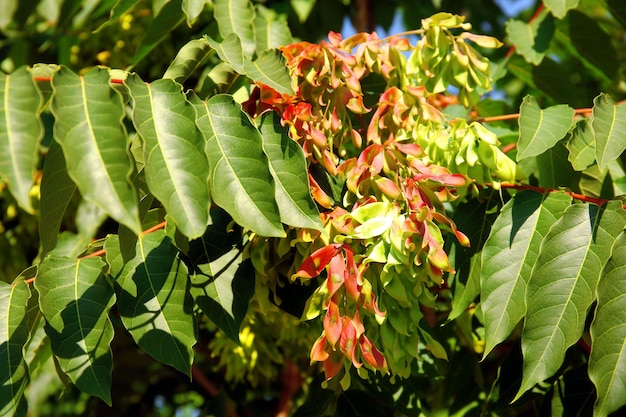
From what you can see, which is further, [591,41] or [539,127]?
[591,41]

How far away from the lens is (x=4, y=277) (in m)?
2.46

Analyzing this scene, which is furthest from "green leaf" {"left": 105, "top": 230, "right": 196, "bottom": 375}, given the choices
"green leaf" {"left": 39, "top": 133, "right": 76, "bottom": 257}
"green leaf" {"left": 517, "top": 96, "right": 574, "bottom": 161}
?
"green leaf" {"left": 517, "top": 96, "right": 574, "bottom": 161}

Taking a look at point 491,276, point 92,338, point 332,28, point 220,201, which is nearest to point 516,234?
point 491,276

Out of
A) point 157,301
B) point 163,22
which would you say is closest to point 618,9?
point 163,22

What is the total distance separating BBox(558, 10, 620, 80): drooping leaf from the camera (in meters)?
2.15

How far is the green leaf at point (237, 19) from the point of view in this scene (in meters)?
1.80

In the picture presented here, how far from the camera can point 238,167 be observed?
4.24 feet

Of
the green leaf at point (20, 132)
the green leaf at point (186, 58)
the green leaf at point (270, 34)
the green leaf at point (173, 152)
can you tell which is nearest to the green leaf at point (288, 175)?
the green leaf at point (173, 152)

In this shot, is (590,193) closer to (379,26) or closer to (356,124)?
(356,124)

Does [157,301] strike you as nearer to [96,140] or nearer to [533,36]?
[96,140]

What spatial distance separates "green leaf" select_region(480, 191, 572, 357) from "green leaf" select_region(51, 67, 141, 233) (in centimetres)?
69

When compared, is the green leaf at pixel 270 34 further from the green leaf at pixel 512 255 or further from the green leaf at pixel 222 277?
the green leaf at pixel 512 255

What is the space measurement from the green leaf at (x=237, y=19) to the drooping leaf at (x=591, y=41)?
94 cm

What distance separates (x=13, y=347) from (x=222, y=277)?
0.39 m
